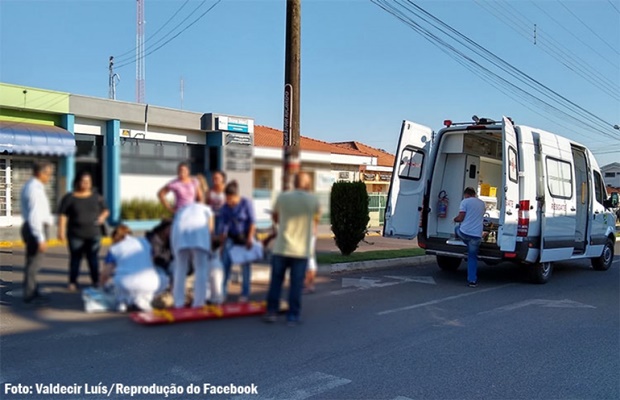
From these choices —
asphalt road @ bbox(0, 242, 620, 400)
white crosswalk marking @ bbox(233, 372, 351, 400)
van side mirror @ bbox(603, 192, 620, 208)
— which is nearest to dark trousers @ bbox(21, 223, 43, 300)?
asphalt road @ bbox(0, 242, 620, 400)

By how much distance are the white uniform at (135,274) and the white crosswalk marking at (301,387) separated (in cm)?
384

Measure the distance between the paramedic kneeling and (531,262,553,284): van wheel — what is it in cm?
132

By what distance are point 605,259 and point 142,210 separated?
1433 cm

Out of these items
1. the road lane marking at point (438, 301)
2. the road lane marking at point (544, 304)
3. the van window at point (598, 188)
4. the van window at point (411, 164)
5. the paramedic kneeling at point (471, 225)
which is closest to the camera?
the van window at point (411, 164)

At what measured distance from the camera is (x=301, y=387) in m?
5.07

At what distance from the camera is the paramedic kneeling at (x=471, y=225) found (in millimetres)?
7262

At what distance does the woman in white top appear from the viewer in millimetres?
1188

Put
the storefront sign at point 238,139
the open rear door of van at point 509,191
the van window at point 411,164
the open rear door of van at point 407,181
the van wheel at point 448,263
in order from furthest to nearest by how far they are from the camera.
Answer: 1. the van wheel at point 448,263
2. the open rear door of van at point 509,191
3. the van window at point 411,164
4. the open rear door of van at point 407,181
5. the storefront sign at point 238,139

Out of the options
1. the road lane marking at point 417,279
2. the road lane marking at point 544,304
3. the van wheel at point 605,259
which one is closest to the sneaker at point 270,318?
the road lane marking at point 544,304

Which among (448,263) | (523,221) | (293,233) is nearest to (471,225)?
(523,221)

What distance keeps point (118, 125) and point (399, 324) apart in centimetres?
582

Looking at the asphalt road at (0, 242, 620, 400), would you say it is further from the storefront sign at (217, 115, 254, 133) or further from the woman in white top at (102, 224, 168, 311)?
the woman in white top at (102, 224, 168, 311)

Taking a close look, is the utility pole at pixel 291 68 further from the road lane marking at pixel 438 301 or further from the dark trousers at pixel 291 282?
the road lane marking at pixel 438 301

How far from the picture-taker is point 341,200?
134 inches
